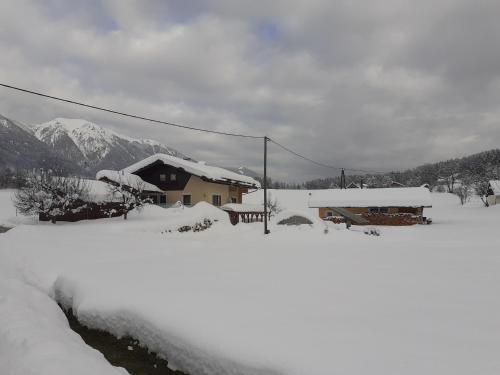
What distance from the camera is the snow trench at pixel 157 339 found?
5.26 meters

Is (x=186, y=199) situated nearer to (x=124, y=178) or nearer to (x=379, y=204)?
(x=124, y=178)

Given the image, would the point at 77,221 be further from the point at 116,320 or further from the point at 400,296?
the point at 400,296

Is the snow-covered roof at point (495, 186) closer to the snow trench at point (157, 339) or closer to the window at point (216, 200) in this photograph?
the window at point (216, 200)

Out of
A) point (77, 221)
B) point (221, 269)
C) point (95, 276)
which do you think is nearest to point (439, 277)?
point (221, 269)

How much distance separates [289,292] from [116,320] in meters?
3.80

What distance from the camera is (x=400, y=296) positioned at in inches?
299

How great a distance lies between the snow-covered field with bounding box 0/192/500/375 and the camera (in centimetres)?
486

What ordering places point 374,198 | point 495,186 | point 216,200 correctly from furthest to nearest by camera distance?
1. point 495,186
2. point 374,198
3. point 216,200

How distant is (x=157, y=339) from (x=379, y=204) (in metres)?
36.1

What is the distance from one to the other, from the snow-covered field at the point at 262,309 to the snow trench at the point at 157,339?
22 millimetres

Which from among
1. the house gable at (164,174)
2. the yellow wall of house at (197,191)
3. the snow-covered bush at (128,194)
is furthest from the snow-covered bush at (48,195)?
the yellow wall of house at (197,191)

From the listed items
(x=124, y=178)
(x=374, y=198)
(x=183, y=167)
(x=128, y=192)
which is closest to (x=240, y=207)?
(x=183, y=167)

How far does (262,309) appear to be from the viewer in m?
6.70

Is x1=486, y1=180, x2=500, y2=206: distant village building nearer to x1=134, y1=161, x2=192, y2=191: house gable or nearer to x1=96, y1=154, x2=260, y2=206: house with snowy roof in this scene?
x1=96, y1=154, x2=260, y2=206: house with snowy roof
